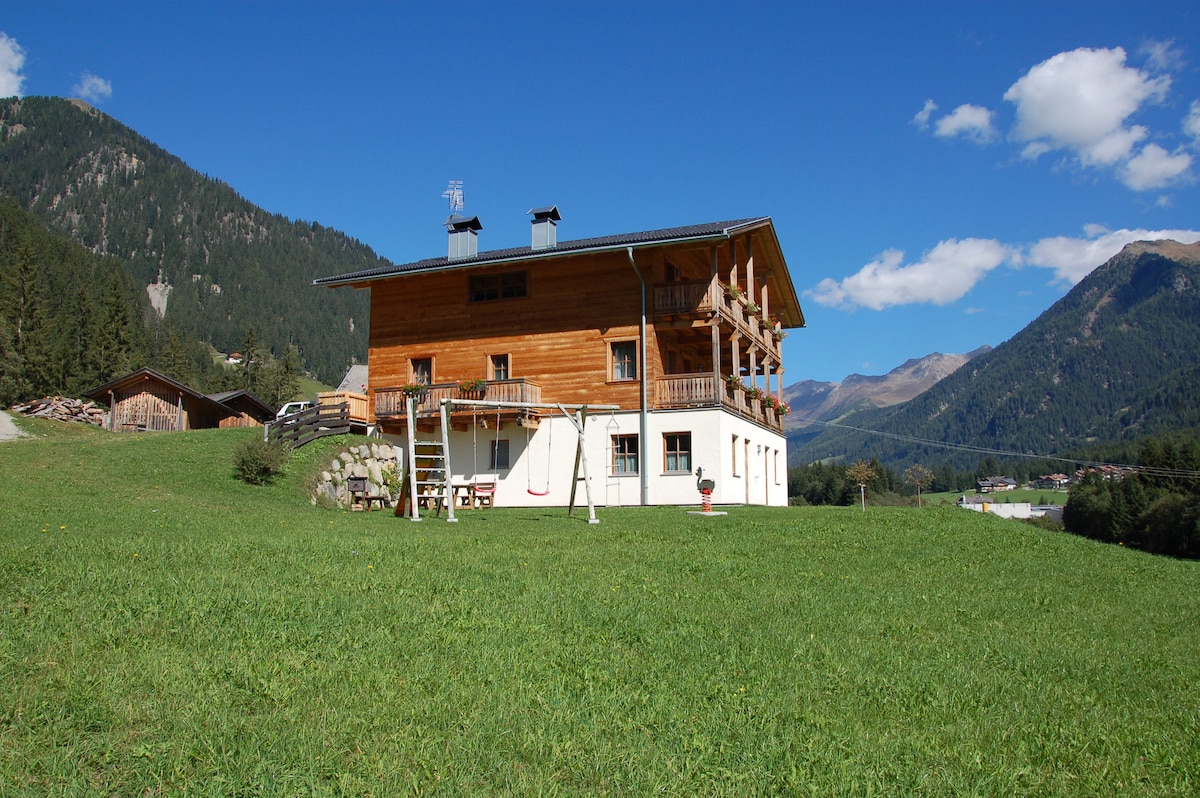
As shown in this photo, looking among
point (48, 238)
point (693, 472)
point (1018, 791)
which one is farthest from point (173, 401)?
point (48, 238)

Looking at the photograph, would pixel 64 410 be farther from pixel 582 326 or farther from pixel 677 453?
pixel 677 453

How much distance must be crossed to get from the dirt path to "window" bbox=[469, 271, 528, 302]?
54.5ft

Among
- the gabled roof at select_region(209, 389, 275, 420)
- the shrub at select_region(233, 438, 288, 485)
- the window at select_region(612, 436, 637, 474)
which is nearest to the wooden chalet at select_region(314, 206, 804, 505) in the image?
the window at select_region(612, 436, 637, 474)

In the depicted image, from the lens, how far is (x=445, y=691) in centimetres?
547

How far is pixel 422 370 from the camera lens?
31359mm

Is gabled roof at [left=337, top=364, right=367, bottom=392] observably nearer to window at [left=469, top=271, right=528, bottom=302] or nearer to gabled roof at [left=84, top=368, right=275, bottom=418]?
gabled roof at [left=84, top=368, right=275, bottom=418]

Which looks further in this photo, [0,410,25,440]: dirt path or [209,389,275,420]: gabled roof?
[209,389,275,420]: gabled roof

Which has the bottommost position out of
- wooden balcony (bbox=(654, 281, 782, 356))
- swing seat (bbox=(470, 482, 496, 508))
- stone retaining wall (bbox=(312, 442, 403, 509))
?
swing seat (bbox=(470, 482, 496, 508))

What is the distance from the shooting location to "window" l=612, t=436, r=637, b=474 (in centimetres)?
2772

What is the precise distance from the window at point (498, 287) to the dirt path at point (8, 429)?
16612mm

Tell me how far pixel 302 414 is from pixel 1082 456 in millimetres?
158331

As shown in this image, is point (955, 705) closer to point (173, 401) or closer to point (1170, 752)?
point (1170, 752)

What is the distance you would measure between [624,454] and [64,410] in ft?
106

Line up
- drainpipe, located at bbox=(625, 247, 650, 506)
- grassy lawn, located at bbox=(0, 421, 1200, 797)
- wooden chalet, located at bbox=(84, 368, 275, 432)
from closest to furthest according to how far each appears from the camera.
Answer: grassy lawn, located at bbox=(0, 421, 1200, 797), drainpipe, located at bbox=(625, 247, 650, 506), wooden chalet, located at bbox=(84, 368, 275, 432)
